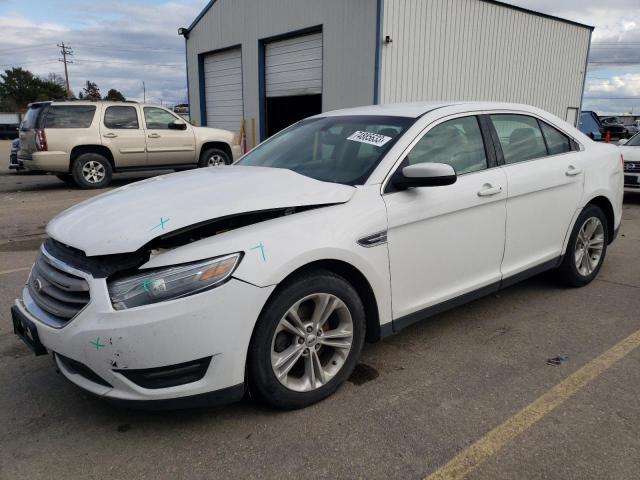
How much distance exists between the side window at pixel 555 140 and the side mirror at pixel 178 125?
992 centimetres

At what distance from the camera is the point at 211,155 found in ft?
44.0

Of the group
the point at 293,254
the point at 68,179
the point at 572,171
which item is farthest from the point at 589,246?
the point at 68,179

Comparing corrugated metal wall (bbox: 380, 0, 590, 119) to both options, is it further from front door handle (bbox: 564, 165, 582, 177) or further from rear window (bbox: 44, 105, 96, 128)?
front door handle (bbox: 564, 165, 582, 177)

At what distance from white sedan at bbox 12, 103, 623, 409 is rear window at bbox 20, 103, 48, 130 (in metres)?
8.98

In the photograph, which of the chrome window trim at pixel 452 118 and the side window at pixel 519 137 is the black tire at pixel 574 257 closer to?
the chrome window trim at pixel 452 118

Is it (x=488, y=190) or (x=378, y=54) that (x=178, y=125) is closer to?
(x=378, y=54)

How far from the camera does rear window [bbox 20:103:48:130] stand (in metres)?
11.2

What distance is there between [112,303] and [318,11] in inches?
512

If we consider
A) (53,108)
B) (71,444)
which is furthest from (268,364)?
(53,108)

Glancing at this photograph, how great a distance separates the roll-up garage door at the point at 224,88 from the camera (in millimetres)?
17609

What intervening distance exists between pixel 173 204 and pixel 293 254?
71 cm

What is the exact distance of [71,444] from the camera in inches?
101

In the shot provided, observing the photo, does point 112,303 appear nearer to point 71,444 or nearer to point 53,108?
point 71,444

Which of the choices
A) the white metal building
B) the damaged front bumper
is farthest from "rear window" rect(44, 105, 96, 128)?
the damaged front bumper
